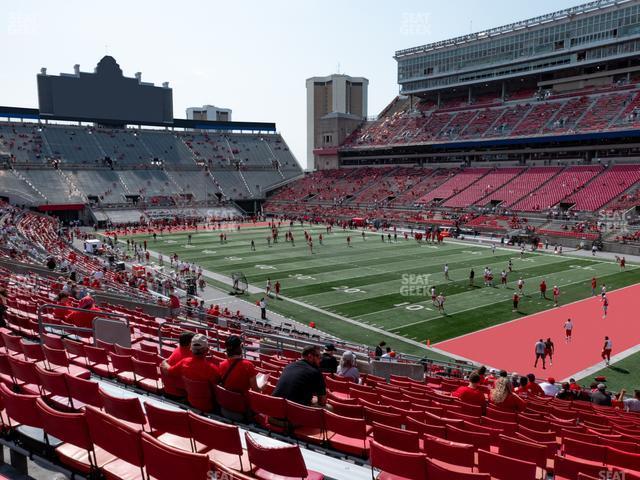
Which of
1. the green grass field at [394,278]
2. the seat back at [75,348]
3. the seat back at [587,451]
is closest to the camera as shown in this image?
the seat back at [587,451]

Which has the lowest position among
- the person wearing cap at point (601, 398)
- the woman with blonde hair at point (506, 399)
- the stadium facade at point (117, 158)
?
the person wearing cap at point (601, 398)

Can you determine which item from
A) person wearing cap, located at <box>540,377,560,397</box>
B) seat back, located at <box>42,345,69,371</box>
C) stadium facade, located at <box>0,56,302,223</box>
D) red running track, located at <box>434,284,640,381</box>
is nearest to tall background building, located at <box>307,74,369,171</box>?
stadium facade, located at <box>0,56,302,223</box>

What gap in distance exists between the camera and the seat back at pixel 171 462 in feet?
10.9

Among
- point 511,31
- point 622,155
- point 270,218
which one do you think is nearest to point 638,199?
point 622,155

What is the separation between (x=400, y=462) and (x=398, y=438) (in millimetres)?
901

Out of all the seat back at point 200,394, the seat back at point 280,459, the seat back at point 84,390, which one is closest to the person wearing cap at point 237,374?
the seat back at point 200,394

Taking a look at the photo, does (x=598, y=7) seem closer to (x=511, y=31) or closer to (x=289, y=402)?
(x=511, y=31)

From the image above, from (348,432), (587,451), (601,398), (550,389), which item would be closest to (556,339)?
(550,389)

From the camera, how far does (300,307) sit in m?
24.9

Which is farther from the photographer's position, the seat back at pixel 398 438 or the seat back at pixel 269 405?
the seat back at pixel 269 405

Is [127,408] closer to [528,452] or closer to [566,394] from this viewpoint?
[528,452]

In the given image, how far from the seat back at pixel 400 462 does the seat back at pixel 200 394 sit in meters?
2.24

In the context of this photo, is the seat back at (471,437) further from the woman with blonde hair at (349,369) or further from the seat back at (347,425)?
the woman with blonde hair at (349,369)

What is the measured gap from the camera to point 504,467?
417cm
